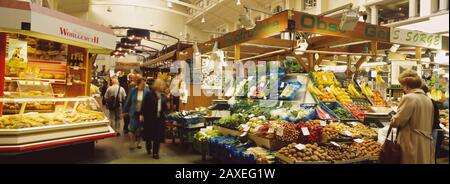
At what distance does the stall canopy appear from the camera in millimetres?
5285

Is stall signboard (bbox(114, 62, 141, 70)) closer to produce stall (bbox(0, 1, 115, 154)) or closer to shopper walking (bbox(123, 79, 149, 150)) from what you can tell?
produce stall (bbox(0, 1, 115, 154))

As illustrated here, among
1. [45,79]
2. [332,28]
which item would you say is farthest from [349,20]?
[45,79]

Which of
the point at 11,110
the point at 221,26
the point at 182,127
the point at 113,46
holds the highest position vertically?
the point at 221,26

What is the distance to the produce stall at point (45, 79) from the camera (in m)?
5.22

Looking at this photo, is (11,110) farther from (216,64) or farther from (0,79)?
(216,64)

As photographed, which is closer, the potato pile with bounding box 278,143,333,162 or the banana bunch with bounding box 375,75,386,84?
the potato pile with bounding box 278,143,333,162

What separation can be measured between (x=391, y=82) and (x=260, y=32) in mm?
3107

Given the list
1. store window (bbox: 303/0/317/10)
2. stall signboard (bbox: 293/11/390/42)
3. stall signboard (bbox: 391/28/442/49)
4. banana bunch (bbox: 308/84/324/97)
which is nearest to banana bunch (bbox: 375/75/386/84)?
stall signboard (bbox: 391/28/442/49)

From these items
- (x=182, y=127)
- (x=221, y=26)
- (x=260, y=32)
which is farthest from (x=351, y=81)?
(x=221, y=26)

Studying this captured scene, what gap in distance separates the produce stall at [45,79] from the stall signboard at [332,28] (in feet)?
13.8

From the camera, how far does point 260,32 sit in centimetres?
614

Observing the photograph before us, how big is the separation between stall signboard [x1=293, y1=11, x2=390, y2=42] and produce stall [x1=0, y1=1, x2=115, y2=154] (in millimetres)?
4207

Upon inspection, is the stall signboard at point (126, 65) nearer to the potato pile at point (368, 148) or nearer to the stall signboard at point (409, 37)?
the stall signboard at point (409, 37)
